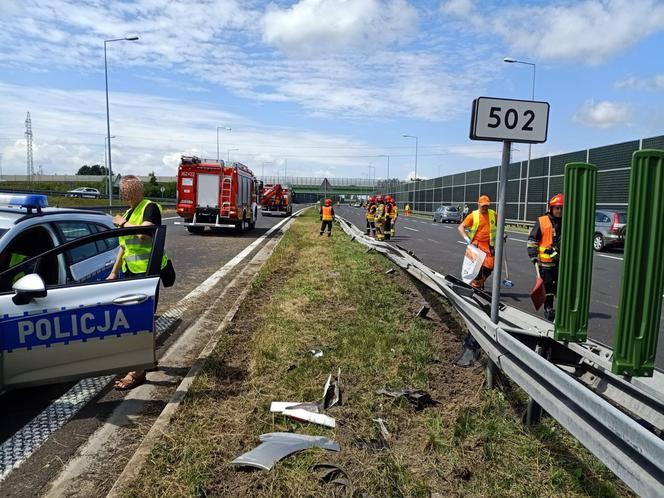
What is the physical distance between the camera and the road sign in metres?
4.12

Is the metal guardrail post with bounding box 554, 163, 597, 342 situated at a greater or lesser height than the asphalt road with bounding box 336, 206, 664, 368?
greater

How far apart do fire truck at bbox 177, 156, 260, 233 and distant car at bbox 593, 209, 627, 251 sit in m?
13.8

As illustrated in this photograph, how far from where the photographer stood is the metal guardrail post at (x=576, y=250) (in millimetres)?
3184

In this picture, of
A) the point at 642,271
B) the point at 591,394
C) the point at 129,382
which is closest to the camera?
the point at 591,394

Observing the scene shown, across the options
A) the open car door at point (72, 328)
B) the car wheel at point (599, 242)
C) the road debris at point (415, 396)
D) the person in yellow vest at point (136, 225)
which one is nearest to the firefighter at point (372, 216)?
the car wheel at point (599, 242)

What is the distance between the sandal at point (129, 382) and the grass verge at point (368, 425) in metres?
0.56

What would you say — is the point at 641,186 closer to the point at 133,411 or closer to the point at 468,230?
the point at 133,411

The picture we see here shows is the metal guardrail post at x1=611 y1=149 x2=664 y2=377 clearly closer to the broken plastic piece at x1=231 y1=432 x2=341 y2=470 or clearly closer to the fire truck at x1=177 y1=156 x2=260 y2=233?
the broken plastic piece at x1=231 y1=432 x2=341 y2=470

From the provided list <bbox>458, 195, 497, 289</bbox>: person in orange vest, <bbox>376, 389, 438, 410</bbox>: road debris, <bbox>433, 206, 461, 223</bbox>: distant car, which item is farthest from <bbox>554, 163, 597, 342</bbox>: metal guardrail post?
<bbox>433, 206, 461, 223</bbox>: distant car

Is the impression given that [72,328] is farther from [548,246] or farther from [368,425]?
[548,246]

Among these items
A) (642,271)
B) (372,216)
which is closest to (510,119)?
(642,271)

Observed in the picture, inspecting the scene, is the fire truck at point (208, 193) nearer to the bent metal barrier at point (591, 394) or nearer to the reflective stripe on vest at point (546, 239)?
the reflective stripe on vest at point (546, 239)

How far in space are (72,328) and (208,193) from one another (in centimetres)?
1806

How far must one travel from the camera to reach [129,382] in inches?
173
